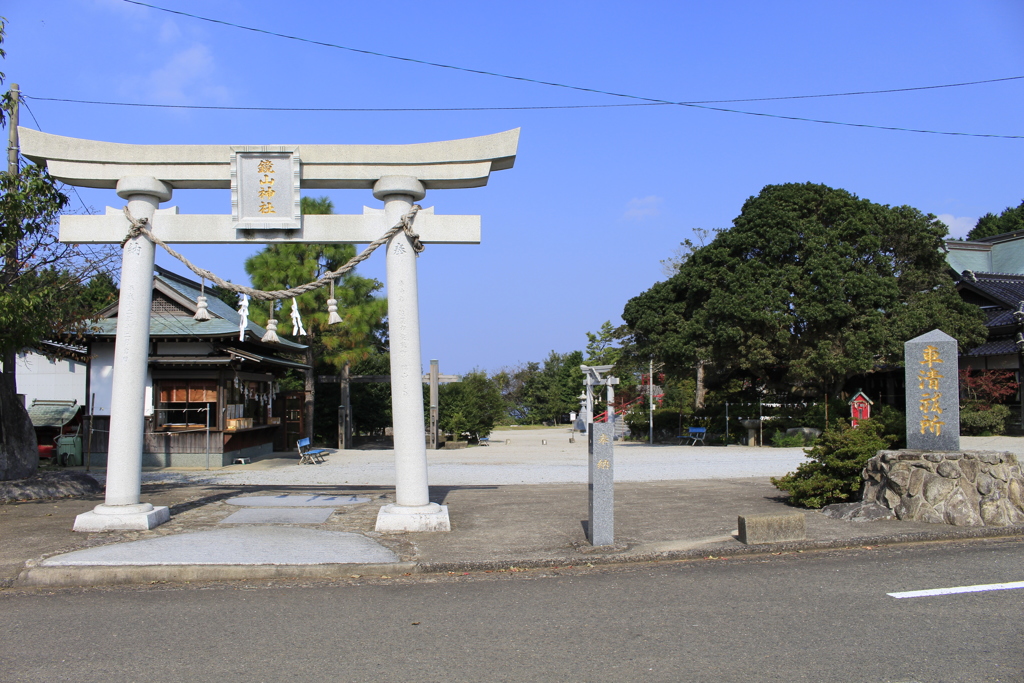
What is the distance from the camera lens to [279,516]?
9273mm

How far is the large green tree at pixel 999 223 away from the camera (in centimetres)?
5037

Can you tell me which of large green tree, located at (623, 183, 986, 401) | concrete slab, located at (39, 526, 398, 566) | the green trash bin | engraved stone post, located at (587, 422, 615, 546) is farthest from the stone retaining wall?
the green trash bin

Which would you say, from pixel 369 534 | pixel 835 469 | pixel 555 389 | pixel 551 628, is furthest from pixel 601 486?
pixel 555 389

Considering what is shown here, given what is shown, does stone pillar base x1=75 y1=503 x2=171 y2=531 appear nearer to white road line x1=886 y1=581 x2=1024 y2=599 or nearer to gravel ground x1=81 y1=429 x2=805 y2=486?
gravel ground x1=81 y1=429 x2=805 y2=486

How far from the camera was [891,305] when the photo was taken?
23.9 meters

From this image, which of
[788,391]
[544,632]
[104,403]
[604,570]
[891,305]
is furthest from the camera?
[788,391]

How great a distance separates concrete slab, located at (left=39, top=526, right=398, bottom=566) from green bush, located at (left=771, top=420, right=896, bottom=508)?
5.94 m

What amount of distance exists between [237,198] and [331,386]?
2580 cm

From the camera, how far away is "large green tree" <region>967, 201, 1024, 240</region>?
50372 millimetres

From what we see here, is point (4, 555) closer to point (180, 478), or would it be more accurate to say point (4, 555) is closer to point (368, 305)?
point (180, 478)

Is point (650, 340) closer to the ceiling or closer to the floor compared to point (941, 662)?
closer to the ceiling

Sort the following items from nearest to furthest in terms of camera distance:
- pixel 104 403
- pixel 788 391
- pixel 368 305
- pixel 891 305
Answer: pixel 104 403 → pixel 891 305 → pixel 368 305 → pixel 788 391

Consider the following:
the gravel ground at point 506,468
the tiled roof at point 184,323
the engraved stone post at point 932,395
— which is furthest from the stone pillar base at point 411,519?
the tiled roof at point 184,323

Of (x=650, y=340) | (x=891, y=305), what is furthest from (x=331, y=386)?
(x=891, y=305)
